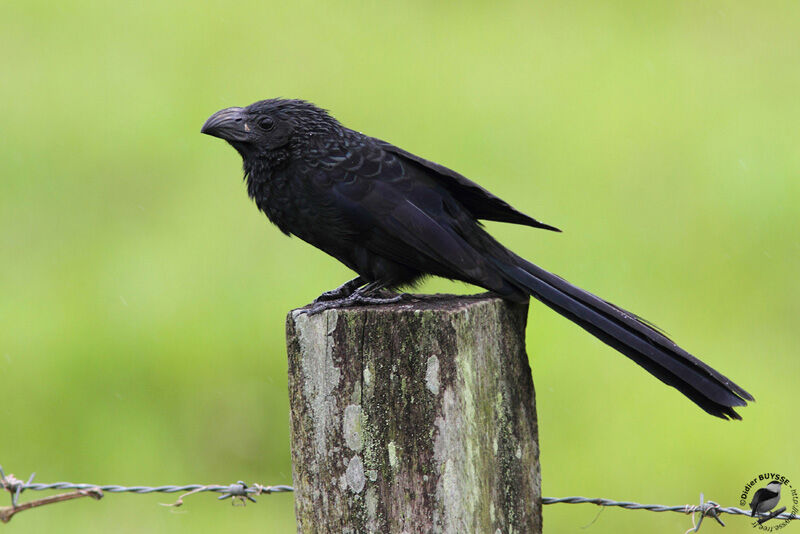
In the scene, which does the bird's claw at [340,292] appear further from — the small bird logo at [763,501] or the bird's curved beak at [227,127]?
the small bird logo at [763,501]

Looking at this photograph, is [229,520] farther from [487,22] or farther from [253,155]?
[487,22]

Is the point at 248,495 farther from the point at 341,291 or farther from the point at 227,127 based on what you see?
the point at 227,127

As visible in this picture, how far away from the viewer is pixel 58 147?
851 centimetres

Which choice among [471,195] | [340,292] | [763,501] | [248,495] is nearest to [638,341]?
[763,501]

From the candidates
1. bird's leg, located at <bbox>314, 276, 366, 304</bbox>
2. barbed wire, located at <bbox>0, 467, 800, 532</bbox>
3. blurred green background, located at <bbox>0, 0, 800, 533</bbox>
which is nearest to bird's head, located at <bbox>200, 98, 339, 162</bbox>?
bird's leg, located at <bbox>314, 276, 366, 304</bbox>

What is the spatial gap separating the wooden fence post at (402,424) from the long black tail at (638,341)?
1.56 feet

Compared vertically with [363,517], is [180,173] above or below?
above

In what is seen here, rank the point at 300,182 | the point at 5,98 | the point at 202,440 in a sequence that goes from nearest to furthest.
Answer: the point at 300,182
the point at 202,440
the point at 5,98

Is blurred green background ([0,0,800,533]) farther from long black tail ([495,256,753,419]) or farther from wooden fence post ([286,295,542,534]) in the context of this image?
wooden fence post ([286,295,542,534])

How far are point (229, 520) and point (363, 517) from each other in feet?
12.7

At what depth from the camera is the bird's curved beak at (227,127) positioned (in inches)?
124

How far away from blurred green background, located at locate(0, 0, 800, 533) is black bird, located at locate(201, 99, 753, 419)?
1.28 meters

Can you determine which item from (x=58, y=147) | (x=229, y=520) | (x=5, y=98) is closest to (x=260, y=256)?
(x=229, y=520)

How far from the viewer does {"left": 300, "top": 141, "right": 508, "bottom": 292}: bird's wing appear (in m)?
2.82
